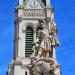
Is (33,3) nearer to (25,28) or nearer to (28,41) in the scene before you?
(25,28)

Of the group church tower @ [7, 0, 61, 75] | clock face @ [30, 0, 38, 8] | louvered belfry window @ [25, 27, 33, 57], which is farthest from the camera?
clock face @ [30, 0, 38, 8]

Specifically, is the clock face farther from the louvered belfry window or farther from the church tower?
the louvered belfry window

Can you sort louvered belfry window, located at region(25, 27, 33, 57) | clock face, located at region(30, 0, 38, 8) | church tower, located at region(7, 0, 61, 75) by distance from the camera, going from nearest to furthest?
church tower, located at region(7, 0, 61, 75), louvered belfry window, located at region(25, 27, 33, 57), clock face, located at region(30, 0, 38, 8)

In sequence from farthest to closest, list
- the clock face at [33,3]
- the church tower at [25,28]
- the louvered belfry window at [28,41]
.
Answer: the clock face at [33,3] → the louvered belfry window at [28,41] → the church tower at [25,28]

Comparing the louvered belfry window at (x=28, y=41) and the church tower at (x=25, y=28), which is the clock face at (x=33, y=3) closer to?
the church tower at (x=25, y=28)

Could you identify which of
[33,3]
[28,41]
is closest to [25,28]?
[28,41]

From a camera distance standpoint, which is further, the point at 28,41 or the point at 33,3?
the point at 33,3

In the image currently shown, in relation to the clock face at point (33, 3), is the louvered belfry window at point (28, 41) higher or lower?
lower

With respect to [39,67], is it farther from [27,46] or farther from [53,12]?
[53,12]

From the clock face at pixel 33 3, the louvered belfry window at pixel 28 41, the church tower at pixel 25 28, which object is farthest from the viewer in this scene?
the clock face at pixel 33 3

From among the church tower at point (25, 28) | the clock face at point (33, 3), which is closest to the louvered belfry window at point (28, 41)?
the church tower at point (25, 28)

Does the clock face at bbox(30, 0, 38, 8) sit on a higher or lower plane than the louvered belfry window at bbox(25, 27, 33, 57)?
higher

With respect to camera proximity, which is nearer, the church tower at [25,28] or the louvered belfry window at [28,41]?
the church tower at [25,28]

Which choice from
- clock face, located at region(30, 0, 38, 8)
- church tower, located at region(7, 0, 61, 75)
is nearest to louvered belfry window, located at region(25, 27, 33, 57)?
church tower, located at region(7, 0, 61, 75)
